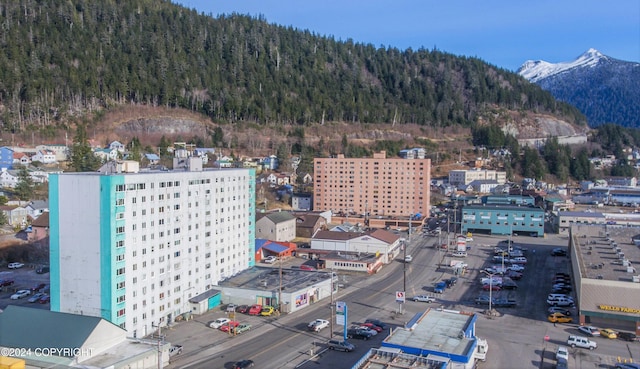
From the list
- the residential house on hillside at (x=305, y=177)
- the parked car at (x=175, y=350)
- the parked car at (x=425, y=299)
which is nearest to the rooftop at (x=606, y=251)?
the parked car at (x=425, y=299)

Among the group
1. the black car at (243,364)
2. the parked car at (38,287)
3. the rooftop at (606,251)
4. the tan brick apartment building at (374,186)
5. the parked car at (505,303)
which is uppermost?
the tan brick apartment building at (374,186)

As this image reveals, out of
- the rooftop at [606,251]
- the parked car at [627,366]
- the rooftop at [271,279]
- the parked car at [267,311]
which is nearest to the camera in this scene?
the parked car at [627,366]

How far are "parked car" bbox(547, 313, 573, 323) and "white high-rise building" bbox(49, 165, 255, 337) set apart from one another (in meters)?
13.6

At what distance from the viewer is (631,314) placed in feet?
61.4

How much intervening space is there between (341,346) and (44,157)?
1662 inches

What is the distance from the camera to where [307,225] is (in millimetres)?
39250

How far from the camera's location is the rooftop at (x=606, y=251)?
67.0 ft

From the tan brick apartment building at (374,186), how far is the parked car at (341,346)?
2926cm

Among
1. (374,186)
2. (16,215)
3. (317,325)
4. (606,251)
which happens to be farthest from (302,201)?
(317,325)

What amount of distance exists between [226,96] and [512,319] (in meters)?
60.9

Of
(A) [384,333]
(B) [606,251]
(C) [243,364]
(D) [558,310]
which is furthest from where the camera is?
(B) [606,251]

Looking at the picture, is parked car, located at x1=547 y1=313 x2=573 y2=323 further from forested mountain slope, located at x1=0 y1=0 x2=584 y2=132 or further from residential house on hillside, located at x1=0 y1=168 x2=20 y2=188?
forested mountain slope, located at x1=0 y1=0 x2=584 y2=132

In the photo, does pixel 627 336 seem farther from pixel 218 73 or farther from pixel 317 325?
pixel 218 73

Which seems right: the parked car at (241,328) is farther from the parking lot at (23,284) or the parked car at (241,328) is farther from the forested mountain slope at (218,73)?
the forested mountain slope at (218,73)
